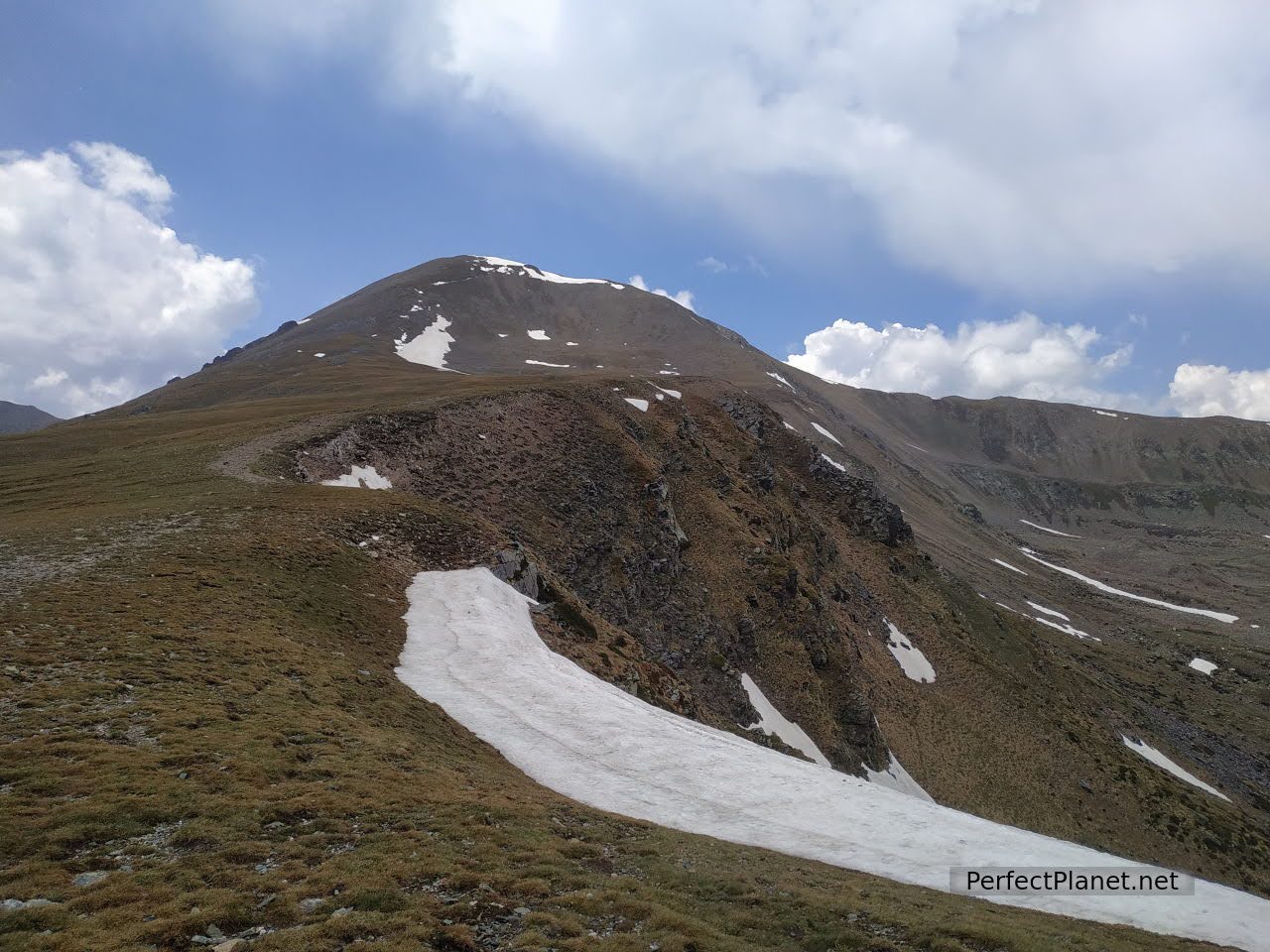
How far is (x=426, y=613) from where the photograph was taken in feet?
86.4

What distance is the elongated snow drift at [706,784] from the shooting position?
13906 mm

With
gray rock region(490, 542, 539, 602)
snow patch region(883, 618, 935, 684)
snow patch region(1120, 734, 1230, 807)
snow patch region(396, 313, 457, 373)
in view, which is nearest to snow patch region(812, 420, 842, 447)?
snow patch region(883, 618, 935, 684)

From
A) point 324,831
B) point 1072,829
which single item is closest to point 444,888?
point 324,831

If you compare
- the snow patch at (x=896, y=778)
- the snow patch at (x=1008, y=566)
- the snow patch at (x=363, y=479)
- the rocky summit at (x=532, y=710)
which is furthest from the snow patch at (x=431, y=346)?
the snow patch at (x=1008, y=566)

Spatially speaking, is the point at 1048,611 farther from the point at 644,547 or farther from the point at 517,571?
the point at 517,571

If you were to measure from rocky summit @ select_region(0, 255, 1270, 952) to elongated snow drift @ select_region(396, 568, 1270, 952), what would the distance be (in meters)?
0.14

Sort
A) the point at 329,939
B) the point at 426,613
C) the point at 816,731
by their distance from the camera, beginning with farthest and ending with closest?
the point at 816,731
the point at 426,613
the point at 329,939

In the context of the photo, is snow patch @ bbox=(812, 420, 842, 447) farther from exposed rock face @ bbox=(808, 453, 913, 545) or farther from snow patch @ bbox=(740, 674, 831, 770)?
snow patch @ bbox=(740, 674, 831, 770)

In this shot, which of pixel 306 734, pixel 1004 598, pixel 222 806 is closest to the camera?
pixel 222 806

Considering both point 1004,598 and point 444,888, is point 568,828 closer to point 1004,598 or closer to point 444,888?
point 444,888

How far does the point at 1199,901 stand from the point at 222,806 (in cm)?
1993

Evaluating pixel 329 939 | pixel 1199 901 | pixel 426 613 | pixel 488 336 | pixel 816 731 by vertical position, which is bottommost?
pixel 816 731

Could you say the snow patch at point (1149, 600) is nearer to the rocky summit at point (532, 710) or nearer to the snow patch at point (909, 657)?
the rocky summit at point (532, 710)

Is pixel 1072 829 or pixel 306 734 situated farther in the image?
pixel 1072 829
